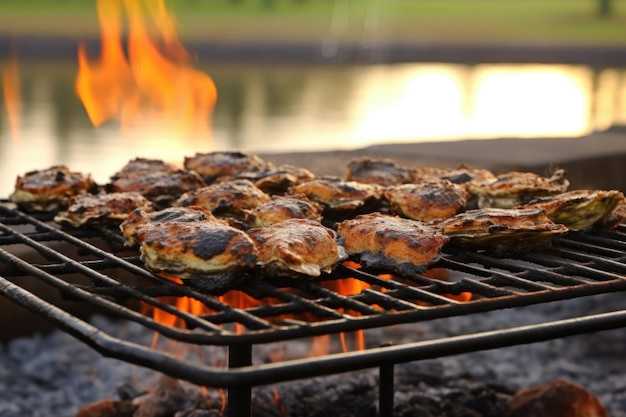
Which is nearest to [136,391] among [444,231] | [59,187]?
[59,187]

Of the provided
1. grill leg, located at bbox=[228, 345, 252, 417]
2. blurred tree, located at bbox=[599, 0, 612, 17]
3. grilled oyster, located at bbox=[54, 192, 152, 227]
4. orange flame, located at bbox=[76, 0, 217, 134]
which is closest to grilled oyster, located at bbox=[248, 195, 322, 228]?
grilled oyster, located at bbox=[54, 192, 152, 227]

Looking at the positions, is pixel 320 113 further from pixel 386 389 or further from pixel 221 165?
pixel 386 389

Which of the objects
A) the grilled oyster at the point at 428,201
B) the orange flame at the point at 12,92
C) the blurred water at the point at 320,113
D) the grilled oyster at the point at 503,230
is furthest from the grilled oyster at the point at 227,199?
the orange flame at the point at 12,92

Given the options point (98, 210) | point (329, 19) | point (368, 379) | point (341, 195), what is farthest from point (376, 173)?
point (329, 19)

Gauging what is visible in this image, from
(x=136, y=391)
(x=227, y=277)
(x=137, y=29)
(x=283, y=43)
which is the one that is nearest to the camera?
(x=227, y=277)

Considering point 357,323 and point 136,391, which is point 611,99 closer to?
point 136,391

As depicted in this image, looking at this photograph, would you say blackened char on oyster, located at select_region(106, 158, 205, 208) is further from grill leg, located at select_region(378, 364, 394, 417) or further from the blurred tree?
the blurred tree
